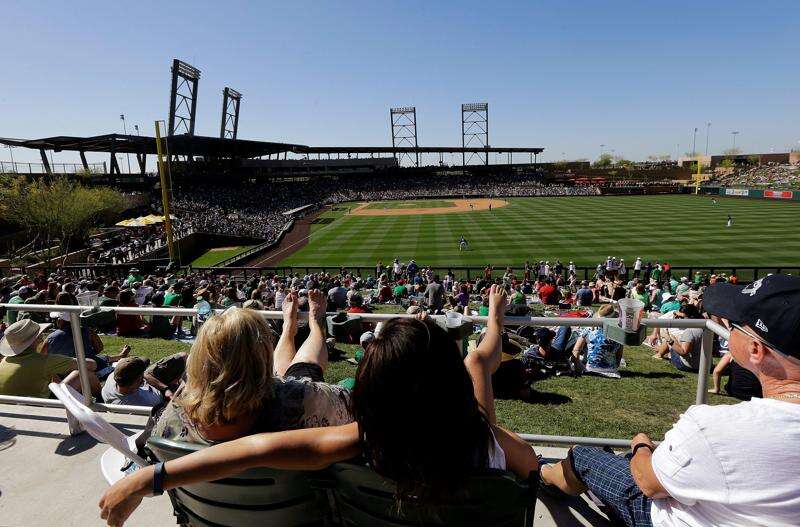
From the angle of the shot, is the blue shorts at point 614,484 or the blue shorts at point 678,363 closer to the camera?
the blue shorts at point 614,484

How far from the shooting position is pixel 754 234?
99.5 feet

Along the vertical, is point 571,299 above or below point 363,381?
below

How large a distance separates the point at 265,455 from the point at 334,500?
0.40m

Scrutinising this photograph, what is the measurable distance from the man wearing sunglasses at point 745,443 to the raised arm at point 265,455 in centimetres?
125

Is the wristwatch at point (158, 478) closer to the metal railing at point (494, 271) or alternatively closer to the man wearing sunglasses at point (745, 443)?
the man wearing sunglasses at point (745, 443)

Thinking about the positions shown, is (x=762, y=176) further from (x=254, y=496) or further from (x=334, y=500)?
(x=254, y=496)

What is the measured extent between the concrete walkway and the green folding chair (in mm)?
1207

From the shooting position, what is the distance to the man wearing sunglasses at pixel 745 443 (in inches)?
60.3

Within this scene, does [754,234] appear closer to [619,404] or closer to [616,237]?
[616,237]

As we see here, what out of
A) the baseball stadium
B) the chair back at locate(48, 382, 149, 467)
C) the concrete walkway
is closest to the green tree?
the baseball stadium

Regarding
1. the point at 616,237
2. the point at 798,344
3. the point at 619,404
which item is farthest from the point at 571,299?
the point at 616,237

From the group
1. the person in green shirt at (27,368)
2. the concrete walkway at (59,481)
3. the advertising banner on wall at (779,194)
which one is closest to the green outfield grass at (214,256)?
the person in green shirt at (27,368)

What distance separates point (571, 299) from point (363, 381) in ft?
47.0

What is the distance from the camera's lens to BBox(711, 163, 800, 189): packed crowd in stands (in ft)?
266
